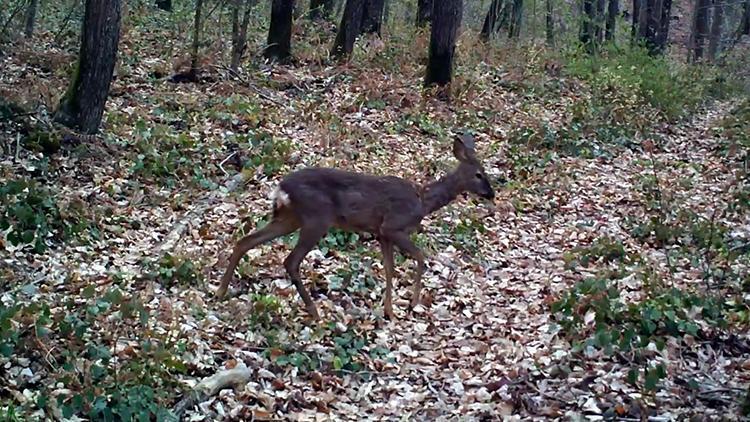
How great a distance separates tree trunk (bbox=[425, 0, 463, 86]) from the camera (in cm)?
1542

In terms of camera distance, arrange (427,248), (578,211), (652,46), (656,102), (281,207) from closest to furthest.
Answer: (281,207)
(427,248)
(578,211)
(656,102)
(652,46)

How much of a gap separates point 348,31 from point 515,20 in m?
7.76

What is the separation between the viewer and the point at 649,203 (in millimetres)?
11219

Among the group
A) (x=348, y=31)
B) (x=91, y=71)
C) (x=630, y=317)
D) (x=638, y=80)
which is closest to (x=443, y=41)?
(x=348, y=31)

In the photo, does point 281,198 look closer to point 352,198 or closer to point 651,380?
point 352,198

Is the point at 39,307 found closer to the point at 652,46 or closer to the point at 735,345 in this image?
the point at 735,345

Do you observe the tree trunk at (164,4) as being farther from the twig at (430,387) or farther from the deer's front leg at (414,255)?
the twig at (430,387)

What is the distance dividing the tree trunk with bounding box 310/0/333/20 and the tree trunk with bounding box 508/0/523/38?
4557mm

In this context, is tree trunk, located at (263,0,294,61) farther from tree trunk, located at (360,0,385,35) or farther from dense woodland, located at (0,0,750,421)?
tree trunk, located at (360,0,385,35)

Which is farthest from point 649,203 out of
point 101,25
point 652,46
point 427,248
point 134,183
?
point 652,46

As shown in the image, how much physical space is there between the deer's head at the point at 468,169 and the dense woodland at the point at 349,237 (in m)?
0.02

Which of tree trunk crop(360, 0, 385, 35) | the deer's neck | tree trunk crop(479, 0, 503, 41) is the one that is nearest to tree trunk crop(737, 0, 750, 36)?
tree trunk crop(479, 0, 503, 41)

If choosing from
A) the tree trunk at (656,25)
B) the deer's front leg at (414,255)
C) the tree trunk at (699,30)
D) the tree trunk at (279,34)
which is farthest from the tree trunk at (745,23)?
the deer's front leg at (414,255)

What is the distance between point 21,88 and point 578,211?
24.4 ft
